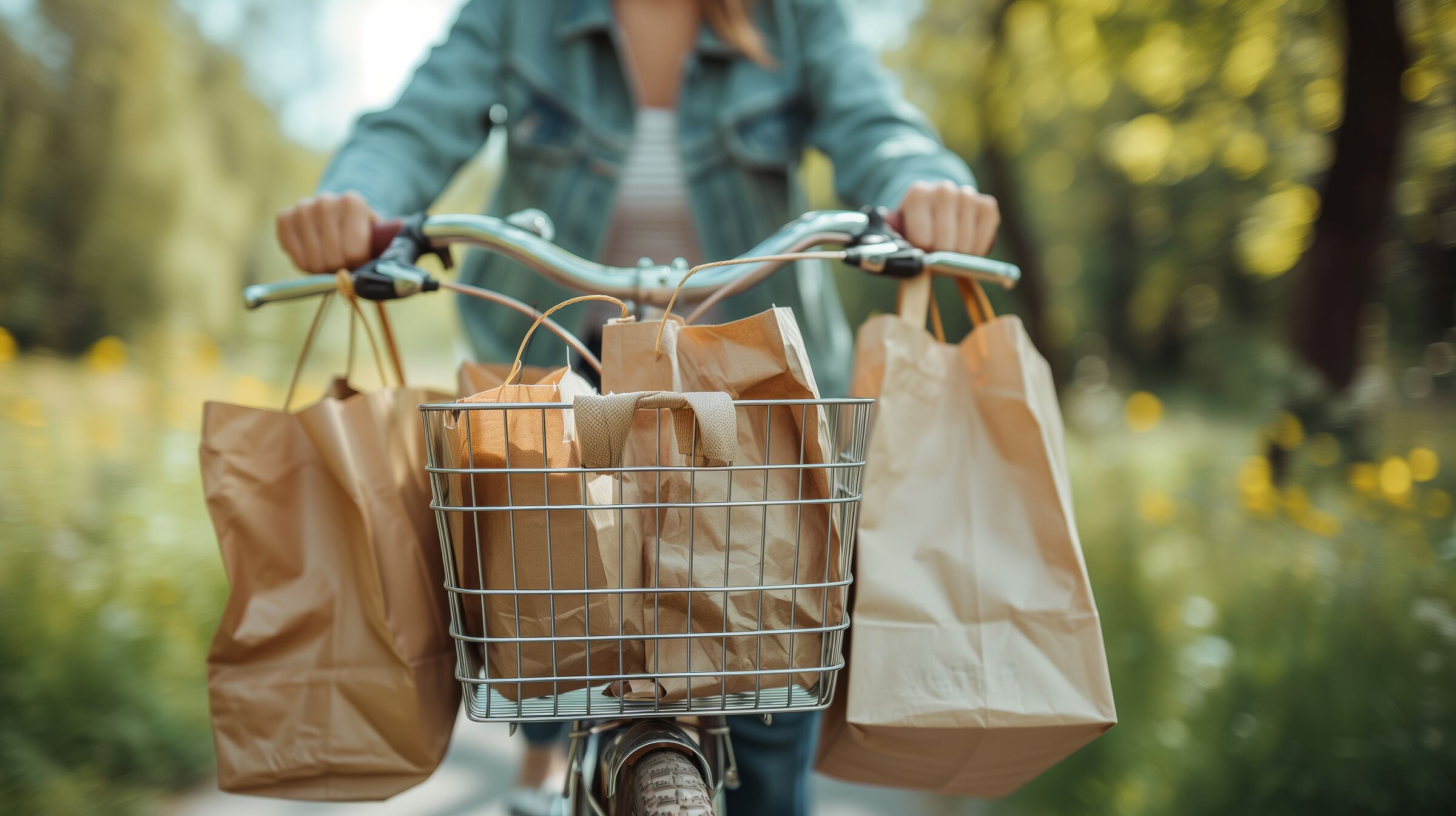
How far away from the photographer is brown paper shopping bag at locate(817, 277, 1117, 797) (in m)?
1.05

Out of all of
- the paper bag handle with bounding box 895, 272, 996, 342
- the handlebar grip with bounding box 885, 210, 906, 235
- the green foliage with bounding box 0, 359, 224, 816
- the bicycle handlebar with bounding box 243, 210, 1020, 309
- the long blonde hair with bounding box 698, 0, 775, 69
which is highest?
the long blonde hair with bounding box 698, 0, 775, 69

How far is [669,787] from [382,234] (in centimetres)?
86

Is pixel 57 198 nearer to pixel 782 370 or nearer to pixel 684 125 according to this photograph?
pixel 684 125

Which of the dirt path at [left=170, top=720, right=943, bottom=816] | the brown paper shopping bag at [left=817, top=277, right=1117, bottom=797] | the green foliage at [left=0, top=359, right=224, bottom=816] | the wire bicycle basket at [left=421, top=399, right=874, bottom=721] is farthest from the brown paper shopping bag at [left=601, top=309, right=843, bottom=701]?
the green foliage at [left=0, top=359, right=224, bottom=816]

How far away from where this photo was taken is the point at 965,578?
1.08m

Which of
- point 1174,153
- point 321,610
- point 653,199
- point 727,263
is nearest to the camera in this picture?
point 727,263

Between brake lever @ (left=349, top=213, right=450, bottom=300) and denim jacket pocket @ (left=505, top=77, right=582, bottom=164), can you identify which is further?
denim jacket pocket @ (left=505, top=77, right=582, bottom=164)

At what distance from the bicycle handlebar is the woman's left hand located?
0.12ft

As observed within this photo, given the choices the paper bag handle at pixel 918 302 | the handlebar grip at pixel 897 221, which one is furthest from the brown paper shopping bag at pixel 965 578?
the handlebar grip at pixel 897 221

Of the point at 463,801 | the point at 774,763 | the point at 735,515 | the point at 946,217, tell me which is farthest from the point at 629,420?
the point at 463,801

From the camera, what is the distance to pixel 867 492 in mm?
1085

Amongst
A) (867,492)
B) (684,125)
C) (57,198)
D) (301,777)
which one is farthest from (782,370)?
(57,198)

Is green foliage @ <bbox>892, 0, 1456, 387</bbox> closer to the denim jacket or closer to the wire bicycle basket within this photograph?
the denim jacket

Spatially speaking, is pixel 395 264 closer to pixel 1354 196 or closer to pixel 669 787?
pixel 669 787
